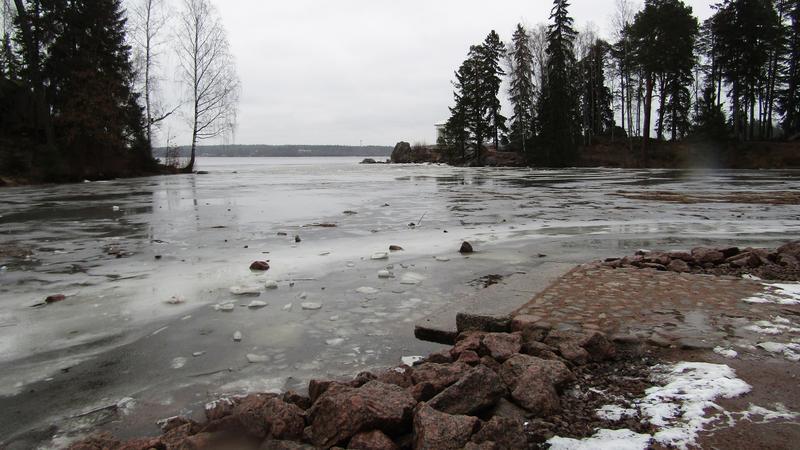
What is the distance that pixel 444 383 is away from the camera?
2502 millimetres

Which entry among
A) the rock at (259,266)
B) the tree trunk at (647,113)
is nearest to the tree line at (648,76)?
the tree trunk at (647,113)

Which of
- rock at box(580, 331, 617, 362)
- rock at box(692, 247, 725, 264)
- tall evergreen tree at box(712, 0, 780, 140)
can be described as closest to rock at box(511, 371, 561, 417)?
rock at box(580, 331, 617, 362)

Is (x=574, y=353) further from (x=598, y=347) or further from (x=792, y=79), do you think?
(x=792, y=79)

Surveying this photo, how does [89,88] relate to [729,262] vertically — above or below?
above

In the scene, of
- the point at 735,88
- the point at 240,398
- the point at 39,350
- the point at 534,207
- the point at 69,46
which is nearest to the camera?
the point at 240,398

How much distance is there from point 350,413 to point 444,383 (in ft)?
1.77

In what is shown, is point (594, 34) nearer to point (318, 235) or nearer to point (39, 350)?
point (318, 235)

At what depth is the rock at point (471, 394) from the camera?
228 cm

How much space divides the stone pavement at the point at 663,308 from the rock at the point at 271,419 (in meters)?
1.83

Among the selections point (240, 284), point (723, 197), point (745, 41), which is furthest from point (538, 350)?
point (745, 41)

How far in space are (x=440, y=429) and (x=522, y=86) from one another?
5700 centimetres

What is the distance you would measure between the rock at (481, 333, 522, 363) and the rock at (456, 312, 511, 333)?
334 millimetres

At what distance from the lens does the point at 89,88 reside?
28.8 m

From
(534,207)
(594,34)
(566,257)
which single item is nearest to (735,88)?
(594,34)
